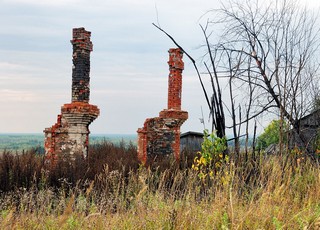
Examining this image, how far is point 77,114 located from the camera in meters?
16.0

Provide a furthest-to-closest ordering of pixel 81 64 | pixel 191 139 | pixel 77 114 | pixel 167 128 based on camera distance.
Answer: pixel 191 139 < pixel 167 128 < pixel 81 64 < pixel 77 114

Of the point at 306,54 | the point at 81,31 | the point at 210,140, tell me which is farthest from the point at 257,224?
the point at 81,31

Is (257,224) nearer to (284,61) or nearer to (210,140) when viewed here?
(210,140)

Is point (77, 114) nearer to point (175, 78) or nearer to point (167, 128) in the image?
point (167, 128)

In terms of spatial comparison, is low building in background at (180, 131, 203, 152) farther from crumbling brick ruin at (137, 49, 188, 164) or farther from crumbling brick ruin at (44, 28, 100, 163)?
crumbling brick ruin at (44, 28, 100, 163)

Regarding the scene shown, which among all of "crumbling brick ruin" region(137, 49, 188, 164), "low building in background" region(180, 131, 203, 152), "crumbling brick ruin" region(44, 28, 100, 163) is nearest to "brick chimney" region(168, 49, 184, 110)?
"crumbling brick ruin" region(137, 49, 188, 164)

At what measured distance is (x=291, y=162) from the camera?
11.0 m

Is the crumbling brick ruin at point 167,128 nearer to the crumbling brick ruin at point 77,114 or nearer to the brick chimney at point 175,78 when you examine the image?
the brick chimney at point 175,78

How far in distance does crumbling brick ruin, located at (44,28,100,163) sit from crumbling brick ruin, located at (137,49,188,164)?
2937 millimetres

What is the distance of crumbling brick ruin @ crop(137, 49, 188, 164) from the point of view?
18516 mm

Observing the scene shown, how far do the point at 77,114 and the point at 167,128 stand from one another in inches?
164

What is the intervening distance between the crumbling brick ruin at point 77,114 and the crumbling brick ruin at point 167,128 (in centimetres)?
294

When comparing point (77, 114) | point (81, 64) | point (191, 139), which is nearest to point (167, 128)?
point (77, 114)

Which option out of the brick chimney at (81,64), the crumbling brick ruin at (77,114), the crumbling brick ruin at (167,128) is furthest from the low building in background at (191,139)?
the brick chimney at (81,64)
